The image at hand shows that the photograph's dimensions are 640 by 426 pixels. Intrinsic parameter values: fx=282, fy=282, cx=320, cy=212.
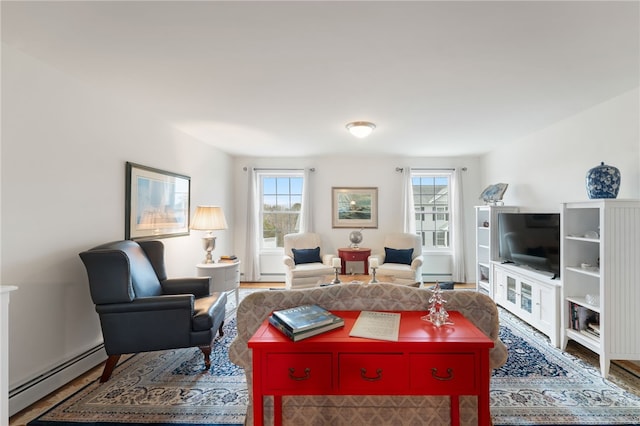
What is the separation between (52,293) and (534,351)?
4.18 metres

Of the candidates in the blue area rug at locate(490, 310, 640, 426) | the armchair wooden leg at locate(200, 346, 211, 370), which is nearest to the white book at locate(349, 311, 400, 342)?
the blue area rug at locate(490, 310, 640, 426)

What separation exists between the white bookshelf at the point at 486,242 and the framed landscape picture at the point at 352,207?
184cm

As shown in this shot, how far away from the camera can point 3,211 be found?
1.83m

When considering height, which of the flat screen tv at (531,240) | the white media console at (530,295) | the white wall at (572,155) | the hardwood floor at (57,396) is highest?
the white wall at (572,155)

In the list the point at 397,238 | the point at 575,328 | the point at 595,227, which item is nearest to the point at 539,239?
Answer: the point at 595,227

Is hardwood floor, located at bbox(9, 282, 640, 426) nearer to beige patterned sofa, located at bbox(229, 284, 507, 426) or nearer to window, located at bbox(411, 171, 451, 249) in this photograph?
beige patterned sofa, located at bbox(229, 284, 507, 426)

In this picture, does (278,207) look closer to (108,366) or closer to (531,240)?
(108,366)

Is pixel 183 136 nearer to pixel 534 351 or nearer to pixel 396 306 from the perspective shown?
pixel 396 306

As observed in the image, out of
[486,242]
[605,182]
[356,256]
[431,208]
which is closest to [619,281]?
[605,182]

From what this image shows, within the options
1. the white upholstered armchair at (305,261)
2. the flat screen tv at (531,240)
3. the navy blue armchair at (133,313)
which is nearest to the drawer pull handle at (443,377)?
the navy blue armchair at (133,313)

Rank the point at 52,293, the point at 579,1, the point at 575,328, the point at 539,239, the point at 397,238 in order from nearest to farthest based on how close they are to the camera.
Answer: the point at 579,1
the point at 52,293
the point at 575,328
the point at 539,239
the point at 397,238

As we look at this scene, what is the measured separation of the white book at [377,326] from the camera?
1.28 metres

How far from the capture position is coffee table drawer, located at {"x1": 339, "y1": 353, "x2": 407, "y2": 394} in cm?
124

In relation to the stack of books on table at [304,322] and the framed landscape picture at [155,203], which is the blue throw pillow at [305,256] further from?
the stack of books on table at [304,322]
